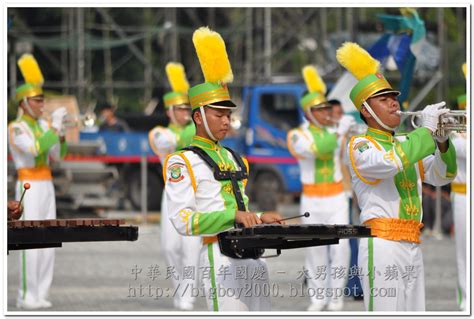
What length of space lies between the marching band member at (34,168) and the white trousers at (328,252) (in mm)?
2715

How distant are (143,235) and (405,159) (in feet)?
44.1

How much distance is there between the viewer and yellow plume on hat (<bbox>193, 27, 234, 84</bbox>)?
28.9 ft

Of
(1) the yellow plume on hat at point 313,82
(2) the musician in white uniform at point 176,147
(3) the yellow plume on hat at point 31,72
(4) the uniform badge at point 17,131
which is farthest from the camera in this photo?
(1) the yellow plume on hat at point 313,82

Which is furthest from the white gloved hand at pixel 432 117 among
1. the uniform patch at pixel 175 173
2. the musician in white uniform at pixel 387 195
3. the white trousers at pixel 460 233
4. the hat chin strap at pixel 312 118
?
the hat chin strap at pixel 312 118

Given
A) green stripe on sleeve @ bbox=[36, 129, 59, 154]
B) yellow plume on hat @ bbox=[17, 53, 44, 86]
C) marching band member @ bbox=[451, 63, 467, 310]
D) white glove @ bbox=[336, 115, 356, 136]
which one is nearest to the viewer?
green stripe on sleeve @ bbox=[36, 129, 59, 154]

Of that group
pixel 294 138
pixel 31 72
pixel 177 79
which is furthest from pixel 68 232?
pixel 177 79

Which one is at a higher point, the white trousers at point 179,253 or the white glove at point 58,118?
the white glove at point 58,118

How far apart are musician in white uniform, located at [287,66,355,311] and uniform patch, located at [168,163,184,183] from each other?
19.7 ft

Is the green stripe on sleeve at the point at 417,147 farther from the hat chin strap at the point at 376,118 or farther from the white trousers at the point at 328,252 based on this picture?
the white trousers at the point at 328,252

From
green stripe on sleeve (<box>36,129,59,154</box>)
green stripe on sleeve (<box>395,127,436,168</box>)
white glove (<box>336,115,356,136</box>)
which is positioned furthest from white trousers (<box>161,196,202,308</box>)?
green stripe on sleeve (<box>395,127,436,168</box>)

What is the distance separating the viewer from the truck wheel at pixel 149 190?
25.2 metres

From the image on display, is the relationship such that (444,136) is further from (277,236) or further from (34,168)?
(34,168)

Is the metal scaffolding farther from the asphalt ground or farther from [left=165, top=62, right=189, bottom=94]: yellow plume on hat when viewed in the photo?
[left=165, top=62, right=189, bottom=94]: yellow plume on hat
